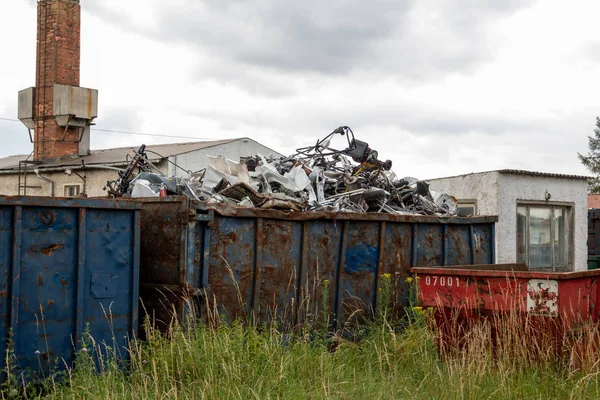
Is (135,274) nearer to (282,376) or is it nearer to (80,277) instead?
(80,277)

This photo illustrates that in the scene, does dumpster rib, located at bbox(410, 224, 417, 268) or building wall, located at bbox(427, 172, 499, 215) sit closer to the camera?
dumpster rib, located at bbox(410, 224, 417, 268)

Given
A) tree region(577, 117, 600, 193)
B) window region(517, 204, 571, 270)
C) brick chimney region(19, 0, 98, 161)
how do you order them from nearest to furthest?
window region(517, 204, 571, 270)
brick chimney region(19, 0, 98, 161)
tree region(577, 117, 600, 193)

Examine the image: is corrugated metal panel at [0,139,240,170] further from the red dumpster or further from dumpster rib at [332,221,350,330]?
the red dumpster

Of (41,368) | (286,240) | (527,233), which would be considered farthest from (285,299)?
(527,233)

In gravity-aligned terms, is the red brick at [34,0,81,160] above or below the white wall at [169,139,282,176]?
above

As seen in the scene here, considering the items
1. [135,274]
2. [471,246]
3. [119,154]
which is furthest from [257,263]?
[119,154]

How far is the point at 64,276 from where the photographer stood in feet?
19.2

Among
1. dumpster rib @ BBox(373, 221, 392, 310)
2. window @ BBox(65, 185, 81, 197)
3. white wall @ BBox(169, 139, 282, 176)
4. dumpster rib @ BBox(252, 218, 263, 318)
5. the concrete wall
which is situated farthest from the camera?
window @ BBox(65, 185, 81, 197)

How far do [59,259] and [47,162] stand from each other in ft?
71.6

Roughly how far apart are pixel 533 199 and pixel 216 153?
11.4 metres

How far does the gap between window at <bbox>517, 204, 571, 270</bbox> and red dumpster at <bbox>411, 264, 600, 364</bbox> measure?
9.60 m

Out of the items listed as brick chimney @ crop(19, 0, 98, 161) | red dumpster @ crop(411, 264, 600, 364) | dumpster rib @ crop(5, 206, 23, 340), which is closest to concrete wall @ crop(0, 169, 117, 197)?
brick chimney @ crop(19, 0, 98, 161)

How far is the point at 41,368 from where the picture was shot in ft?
18.7

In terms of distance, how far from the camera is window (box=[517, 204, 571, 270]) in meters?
16.0
